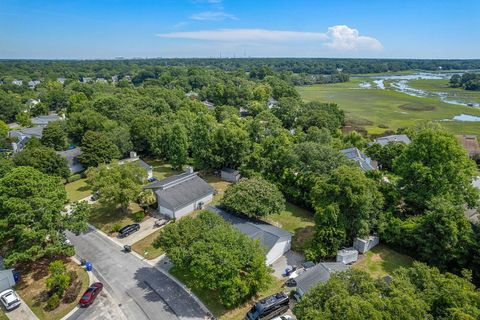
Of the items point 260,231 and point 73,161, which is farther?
point 73,161

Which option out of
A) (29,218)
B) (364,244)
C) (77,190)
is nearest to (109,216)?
(77,190)

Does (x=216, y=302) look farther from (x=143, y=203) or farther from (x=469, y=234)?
(x=469, y=234)

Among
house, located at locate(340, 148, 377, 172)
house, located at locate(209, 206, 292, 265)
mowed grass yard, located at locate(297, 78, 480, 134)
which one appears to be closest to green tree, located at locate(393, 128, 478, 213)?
house, located at locate(340, 148, 377, 172)

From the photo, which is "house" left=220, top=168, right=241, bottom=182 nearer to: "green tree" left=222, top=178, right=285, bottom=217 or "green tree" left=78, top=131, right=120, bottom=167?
"green tree" left=222, top=178, right=285, bottom=217

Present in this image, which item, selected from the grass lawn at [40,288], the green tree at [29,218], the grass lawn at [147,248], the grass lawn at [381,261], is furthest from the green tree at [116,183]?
the grass lawn at [381,261]

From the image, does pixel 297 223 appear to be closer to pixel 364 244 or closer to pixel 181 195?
pixel 364 244
